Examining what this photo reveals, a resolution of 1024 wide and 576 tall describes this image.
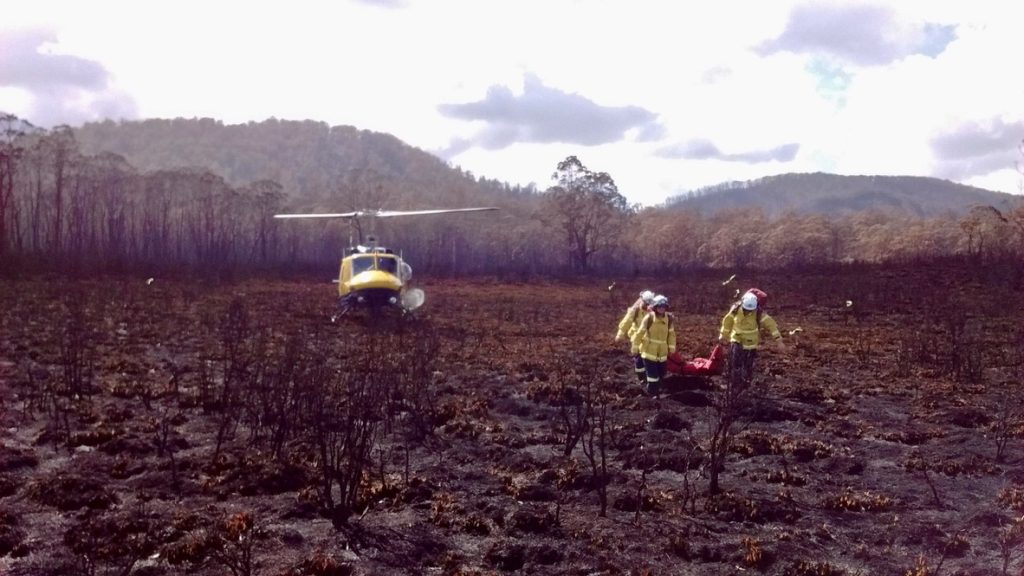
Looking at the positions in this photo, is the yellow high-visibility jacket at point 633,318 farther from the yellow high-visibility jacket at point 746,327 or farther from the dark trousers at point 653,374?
the yellow high-visibility jacket at point 746,327

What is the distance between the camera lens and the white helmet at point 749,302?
1162 cm

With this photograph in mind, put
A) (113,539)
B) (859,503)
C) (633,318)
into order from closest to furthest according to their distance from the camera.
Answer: (113,539) < (859,503) < (633,318)

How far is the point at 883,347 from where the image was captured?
17.7 metres

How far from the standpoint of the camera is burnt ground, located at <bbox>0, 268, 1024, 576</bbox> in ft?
19.4

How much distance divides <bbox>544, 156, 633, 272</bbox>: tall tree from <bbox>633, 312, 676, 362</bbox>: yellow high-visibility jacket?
45.3m

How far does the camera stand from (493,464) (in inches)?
328

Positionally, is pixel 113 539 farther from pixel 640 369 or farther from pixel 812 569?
pixel 640 369

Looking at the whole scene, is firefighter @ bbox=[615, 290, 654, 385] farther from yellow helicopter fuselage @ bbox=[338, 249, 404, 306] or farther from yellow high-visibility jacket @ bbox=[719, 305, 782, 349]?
yellow helicopter fuselage @ bbox=[338, 249, 404, 306]

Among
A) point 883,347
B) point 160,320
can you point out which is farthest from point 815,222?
point 160,320

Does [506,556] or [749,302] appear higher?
[749,302]

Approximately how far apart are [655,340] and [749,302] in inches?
67.0

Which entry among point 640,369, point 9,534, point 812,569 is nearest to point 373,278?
point 640,369

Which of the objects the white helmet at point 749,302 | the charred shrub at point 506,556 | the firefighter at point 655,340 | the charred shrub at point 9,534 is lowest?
the charred shrub at point 506,556

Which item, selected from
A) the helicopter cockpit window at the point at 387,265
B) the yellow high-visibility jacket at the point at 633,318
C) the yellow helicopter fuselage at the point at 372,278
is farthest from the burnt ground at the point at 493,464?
the helicopter cockpit window at the point at 387,265
